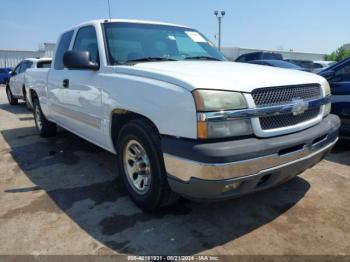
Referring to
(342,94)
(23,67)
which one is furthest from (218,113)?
(23,67)

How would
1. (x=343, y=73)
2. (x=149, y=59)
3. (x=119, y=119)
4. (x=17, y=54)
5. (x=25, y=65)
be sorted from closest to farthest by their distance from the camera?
(x=119, y=119)
(x=149, y=59)
(x=343, y=73)
(x=25, y=65)
(x=17, y=54)

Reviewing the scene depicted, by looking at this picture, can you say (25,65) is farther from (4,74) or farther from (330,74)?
(4,74)

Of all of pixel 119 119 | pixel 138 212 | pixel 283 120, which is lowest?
pixel 138 212

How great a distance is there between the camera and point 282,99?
269cm

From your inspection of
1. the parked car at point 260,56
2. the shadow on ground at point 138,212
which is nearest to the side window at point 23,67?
the shadow on ground at point 138,212

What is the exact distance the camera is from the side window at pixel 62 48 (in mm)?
4812

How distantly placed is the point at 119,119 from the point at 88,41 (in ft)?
4.36

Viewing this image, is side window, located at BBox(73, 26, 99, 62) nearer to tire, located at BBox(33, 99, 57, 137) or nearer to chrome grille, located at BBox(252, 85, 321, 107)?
chrome grille, located at BBox(252, 85, 321, 107)

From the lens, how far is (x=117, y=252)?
2.56m

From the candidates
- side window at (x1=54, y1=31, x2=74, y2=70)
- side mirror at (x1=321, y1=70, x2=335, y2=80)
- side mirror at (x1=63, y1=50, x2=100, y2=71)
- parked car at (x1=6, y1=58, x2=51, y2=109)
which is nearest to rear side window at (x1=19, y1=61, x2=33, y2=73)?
parked car at (x1=6, y1=58, x2=51, y2=109)

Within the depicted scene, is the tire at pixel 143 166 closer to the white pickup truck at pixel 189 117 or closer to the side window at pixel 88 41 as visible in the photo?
the white pickup truck at pixel 189 117

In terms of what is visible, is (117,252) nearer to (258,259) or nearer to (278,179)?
(258,259)

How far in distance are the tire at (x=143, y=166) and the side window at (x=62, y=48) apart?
2260mm

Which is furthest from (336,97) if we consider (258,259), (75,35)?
(75,35)
